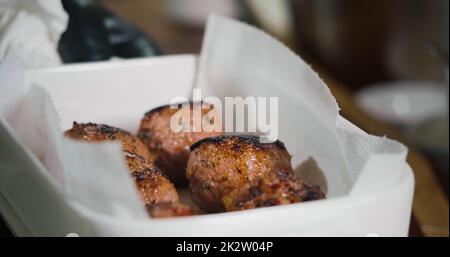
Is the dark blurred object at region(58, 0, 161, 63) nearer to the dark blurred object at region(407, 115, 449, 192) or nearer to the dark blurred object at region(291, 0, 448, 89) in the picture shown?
the dark blurred object at region(407, 115, 449, 192)

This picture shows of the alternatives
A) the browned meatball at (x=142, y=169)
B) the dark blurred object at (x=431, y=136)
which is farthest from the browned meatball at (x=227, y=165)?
the dark blurred object at (x=431, y=136)

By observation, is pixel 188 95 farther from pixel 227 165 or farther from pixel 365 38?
pixel 365 38

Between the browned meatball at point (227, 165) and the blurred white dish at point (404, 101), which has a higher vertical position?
the browned meatball at point (227, 165)

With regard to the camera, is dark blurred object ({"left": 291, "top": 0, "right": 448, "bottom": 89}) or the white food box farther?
dark blurred object ({"left": 291, "top": 0, "right": 448, "bottom": 89})

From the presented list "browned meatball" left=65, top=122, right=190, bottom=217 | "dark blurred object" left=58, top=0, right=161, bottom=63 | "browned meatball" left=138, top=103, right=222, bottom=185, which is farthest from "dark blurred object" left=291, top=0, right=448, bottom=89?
"browned meatball" left=65, top=122, right=190, bottom=217

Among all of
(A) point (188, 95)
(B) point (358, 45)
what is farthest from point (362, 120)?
(B) point (358, 45)

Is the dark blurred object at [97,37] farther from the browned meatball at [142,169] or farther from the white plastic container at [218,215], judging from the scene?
the white plastic container at [218,215]
